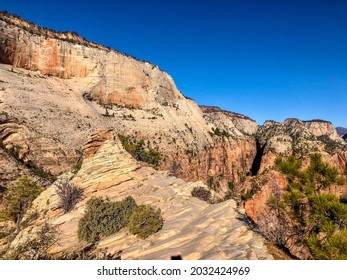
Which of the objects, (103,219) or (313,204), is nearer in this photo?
(313,204)

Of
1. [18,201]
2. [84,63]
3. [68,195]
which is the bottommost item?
[18,201]

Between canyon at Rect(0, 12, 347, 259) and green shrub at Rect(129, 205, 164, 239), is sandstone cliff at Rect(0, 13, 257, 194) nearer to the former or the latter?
canyon at Rect(0, 12, 347, 259)

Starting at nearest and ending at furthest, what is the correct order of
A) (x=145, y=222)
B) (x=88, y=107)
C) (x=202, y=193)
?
(x=145, y=222), (x=202, y=193), (x=88, y=107)

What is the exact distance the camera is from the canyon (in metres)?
11.8

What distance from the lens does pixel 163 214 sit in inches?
567

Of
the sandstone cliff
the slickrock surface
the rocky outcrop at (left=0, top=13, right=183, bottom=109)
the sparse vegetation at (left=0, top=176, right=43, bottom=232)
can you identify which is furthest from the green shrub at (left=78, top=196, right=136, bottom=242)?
the rocky outcrop at (left=0, top=13, right=183, bottom=109)

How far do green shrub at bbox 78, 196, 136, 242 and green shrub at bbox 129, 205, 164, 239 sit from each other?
86 cm

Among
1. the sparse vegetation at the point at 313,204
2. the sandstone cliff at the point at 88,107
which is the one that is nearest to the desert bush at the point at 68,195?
the sparse vegetation at the point at 313,204

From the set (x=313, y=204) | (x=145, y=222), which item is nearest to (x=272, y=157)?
(x=145, y=222)

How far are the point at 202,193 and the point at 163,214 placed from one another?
15.5 feet

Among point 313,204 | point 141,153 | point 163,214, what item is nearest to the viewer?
point 313,204

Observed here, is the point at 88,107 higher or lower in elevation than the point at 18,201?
higher

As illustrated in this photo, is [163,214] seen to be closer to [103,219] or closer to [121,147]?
[103,219]

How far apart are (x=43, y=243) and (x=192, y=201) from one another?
8.37 m
